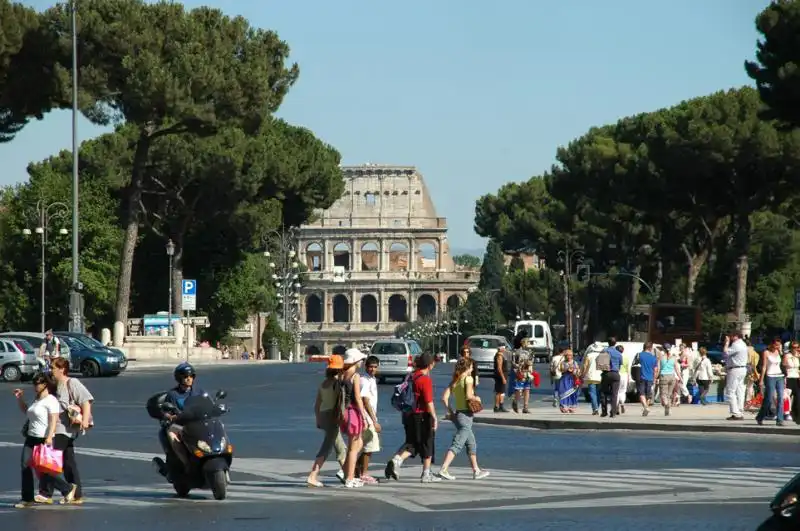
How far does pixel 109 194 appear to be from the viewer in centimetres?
7869

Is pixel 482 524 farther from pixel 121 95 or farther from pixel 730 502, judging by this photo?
pixel 121 95

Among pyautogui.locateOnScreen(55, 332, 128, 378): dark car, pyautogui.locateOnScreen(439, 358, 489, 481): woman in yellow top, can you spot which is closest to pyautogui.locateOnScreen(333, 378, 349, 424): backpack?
pyautogui.locateOnScreen(439, 358, 489, 481): woman in yellow top

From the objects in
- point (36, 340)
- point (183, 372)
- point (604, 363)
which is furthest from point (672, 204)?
point (183, 372)

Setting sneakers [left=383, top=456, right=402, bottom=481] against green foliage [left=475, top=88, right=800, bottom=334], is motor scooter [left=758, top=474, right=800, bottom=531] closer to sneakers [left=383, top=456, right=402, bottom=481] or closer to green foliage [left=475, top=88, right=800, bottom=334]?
sneakers [left=383, top=456, right=402, bottom=481]

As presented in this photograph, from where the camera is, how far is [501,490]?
58.7 ft

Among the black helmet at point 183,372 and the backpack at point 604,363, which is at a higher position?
the backpack at point 604,363

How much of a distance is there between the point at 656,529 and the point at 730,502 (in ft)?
8.34

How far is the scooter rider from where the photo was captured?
16.8 meters

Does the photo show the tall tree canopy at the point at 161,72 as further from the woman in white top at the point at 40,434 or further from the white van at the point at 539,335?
the woman in white top at the point at 40,434

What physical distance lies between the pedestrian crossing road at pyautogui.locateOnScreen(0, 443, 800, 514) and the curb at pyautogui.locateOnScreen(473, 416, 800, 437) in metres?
8.70

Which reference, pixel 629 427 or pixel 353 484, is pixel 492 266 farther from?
pixel 353 484

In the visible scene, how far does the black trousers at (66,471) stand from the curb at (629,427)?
15.0m

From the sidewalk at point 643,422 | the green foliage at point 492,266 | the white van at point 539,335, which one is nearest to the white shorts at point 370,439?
the sidewalk at point 643,422

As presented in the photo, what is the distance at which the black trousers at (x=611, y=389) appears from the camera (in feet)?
108
